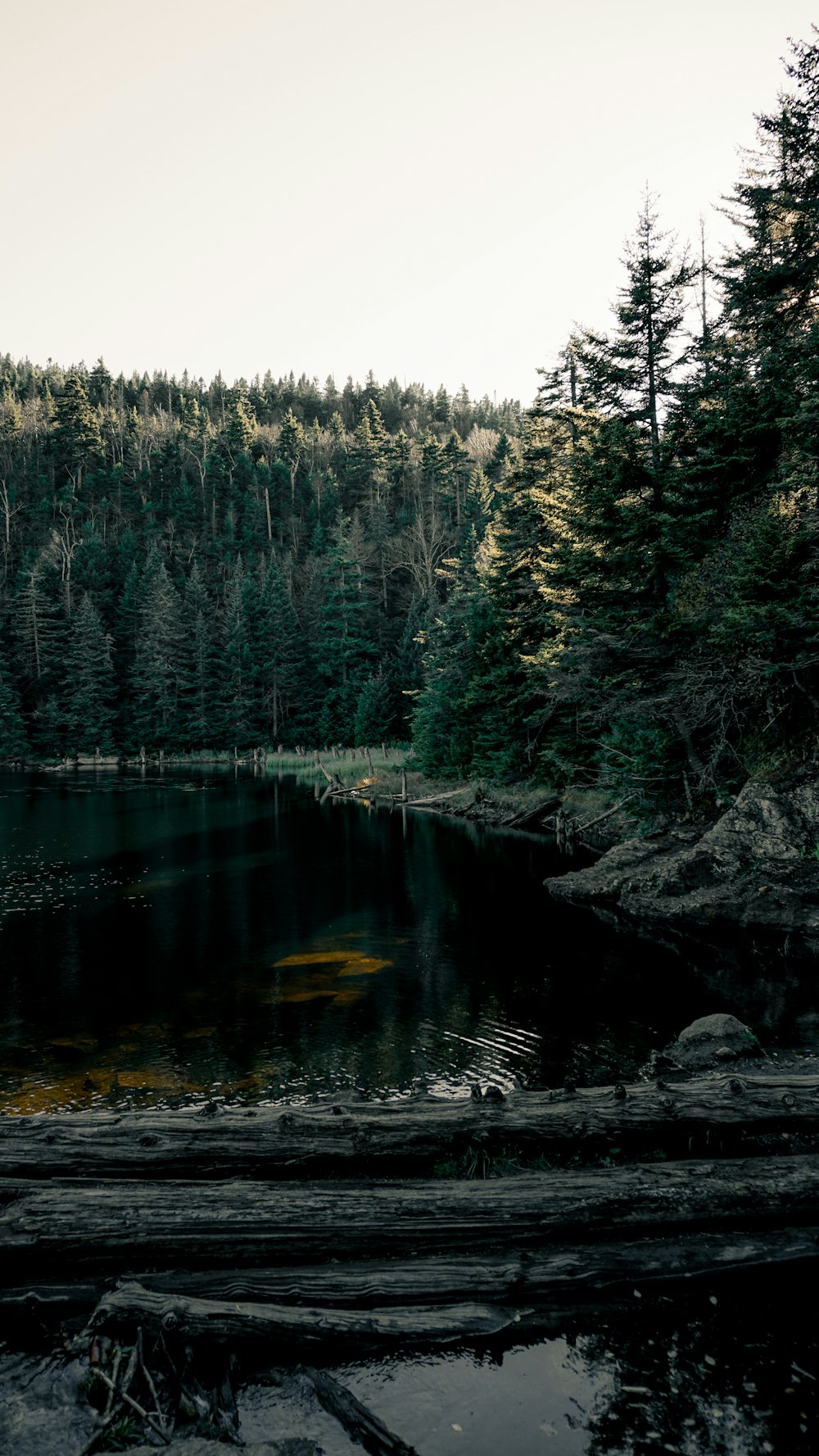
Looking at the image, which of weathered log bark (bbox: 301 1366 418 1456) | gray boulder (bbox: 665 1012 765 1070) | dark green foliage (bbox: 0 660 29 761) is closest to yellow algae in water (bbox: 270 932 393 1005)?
gray boulder (bbox: 665 1012 765 1070)

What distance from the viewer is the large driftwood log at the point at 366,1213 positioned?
6316 millimetres

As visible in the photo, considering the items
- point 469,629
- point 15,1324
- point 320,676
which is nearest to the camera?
point 15,1324

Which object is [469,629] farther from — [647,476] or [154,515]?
[154,515]

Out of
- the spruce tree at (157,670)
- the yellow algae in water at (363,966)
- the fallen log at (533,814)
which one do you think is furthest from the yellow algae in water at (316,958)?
the spruce tree at (157,670)

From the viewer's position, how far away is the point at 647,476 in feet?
83.0

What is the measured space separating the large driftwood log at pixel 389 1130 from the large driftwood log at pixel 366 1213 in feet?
1.35

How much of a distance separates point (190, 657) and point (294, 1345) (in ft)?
276

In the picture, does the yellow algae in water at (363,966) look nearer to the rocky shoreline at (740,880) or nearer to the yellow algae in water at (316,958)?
the yellow algae in water at (316,958)

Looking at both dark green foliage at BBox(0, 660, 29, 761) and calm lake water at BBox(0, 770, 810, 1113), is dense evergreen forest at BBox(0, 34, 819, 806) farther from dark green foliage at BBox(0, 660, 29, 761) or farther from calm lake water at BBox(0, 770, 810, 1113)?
calm lake water at BBox(0, 770, 810, 1113)

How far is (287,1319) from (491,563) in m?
40.3

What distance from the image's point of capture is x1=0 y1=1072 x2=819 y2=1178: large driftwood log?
749 cm

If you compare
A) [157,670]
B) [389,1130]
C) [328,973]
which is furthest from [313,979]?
[157,670]

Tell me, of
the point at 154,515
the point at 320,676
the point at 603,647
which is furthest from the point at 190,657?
the point at 603,647

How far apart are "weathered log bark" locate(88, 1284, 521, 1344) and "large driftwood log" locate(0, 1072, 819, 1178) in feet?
5.38
